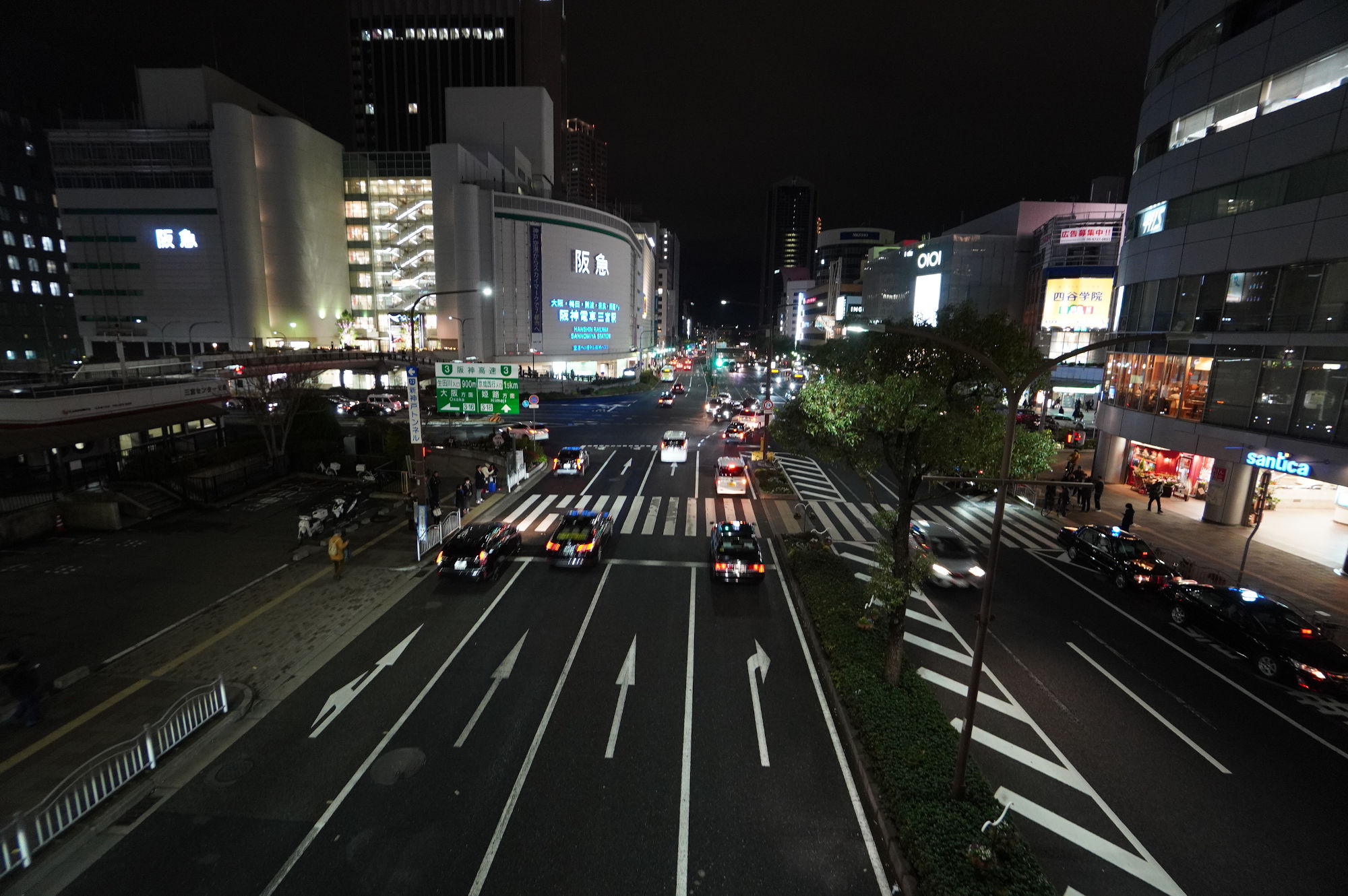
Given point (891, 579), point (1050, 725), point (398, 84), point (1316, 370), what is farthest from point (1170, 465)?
point (398, 84)

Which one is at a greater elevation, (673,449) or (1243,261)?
(1243,261)

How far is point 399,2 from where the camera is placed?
103 m

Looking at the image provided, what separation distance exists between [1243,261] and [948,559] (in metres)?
20.2

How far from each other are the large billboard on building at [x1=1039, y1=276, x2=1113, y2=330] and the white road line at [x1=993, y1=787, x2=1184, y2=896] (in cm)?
6940

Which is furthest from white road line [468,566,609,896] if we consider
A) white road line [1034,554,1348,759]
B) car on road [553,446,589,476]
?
car on road [553,446,589,476]

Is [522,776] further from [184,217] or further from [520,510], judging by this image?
[184,217]

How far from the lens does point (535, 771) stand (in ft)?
33.6

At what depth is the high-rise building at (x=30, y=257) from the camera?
77.6 m

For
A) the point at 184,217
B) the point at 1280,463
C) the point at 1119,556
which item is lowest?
the point at 1119,556

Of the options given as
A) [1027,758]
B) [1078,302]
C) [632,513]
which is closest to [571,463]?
[632,513]

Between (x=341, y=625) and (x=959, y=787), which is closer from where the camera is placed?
(x=959, y=787)

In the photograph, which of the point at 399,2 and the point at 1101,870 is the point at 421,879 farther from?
the point at 399,2

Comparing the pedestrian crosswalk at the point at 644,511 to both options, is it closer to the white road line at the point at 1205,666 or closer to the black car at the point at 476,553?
the black car at the point at 476,553

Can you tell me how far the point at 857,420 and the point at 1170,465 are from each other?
3142cm
